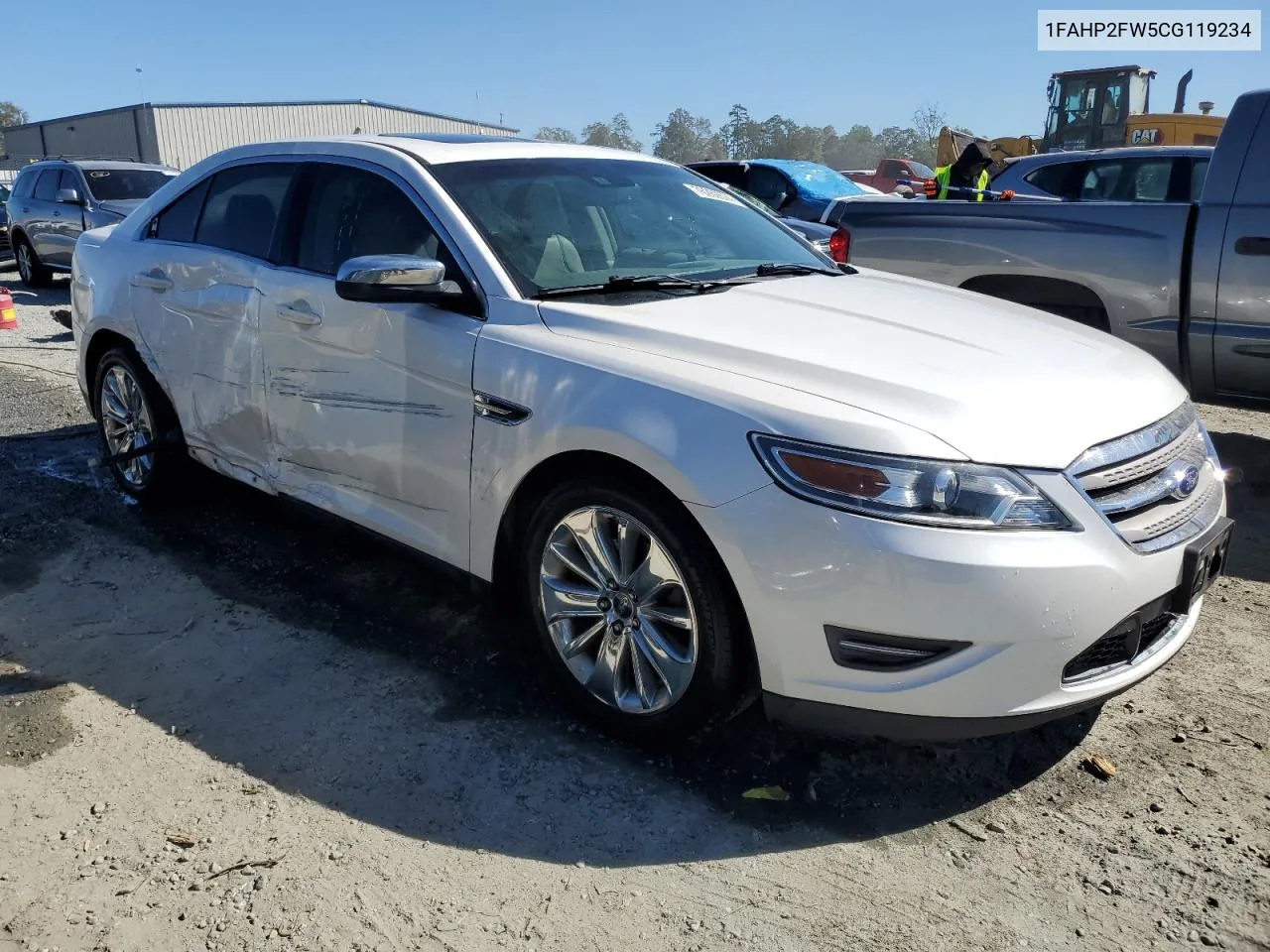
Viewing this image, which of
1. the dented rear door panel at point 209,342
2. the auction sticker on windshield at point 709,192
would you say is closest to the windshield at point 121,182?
the dented rear door panel at point 209,342

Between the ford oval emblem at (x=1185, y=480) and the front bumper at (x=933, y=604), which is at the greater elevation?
the ford oval emblem at (x=1185, y=480)

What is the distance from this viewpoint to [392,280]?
310 centimetres

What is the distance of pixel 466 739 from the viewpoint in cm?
305

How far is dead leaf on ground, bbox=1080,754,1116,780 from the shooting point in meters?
2.85

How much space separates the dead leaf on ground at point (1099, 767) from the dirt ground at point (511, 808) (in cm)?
3

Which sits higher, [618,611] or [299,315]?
[299,315]

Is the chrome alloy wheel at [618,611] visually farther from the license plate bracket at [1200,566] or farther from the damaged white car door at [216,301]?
the damaged white car door at [216,301]

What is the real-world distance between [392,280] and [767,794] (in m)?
1.86

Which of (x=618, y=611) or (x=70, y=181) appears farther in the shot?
(x=70, y=181)

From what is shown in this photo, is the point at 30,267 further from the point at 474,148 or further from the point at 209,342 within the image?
the point at 474,148

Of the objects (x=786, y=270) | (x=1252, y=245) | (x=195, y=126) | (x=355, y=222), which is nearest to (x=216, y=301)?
(x=355, y=222)

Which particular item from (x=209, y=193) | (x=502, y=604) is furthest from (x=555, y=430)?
(x=209, y=193)

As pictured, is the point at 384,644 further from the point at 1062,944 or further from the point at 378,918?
the point at 1062,944

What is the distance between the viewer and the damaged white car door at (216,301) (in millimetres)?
4062
